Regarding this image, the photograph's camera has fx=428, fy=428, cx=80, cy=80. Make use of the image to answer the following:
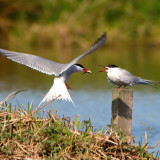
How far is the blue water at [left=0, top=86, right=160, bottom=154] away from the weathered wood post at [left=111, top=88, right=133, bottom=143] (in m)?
0.67

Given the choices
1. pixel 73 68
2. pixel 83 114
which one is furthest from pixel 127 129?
pixel 83 114

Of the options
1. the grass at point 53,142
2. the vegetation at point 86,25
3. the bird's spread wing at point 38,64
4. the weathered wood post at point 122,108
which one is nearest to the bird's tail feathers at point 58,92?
the bird's spread wing at point 38,64

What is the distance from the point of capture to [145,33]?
19.1 metres

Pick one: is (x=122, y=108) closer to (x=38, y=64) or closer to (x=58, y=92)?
(x=58, y=92)

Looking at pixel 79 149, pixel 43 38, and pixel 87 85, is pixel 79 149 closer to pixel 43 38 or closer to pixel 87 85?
pixel 87 85

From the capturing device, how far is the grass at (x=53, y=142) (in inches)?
136

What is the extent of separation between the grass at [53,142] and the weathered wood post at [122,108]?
28cm

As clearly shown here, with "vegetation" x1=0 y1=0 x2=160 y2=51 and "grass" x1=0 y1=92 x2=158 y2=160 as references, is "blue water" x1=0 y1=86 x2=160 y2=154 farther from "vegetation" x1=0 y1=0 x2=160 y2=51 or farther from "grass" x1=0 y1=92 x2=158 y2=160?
"vegetation" x1=0 y1=0 x2=160 y2=51

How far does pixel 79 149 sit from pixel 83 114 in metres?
2.86

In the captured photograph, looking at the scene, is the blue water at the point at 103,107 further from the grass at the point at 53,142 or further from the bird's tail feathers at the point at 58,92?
the grass at the point at 53,142

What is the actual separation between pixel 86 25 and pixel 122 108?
15.6 meters

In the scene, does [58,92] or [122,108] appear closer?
[122,108]

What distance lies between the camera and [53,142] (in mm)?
3465

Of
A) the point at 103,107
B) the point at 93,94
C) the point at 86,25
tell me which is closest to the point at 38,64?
the point at 103,107
